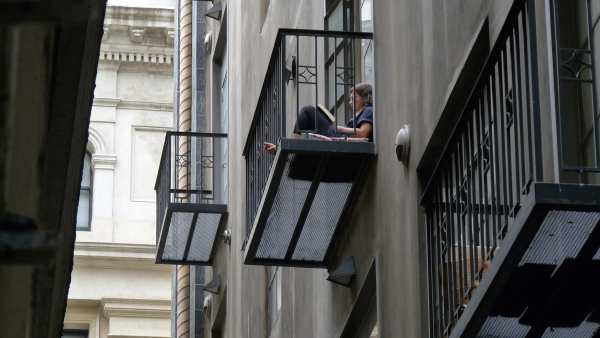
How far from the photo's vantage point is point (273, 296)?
62.6 feet

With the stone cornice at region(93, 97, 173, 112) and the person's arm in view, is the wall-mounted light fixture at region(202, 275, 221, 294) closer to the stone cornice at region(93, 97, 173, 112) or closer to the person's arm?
the person's arm

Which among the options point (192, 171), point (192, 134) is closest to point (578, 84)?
point (192, 134)

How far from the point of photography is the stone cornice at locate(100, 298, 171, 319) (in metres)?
40.4

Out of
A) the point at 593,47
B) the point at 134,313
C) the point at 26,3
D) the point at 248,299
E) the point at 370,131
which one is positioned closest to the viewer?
the point at 26,3

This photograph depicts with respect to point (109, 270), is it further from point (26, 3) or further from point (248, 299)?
point (26, 3)

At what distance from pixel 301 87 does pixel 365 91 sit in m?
3.66

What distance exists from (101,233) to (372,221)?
29.1m

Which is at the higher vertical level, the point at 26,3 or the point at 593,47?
the point at 593,47

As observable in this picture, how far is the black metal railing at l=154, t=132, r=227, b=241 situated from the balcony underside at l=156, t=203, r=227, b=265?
219 millimetres

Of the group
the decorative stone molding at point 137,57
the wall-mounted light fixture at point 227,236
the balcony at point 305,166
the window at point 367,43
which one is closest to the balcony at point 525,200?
the balcony at point 305,166

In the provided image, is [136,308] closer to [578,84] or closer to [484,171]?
[484,171]

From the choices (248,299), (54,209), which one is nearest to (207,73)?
(248,299)

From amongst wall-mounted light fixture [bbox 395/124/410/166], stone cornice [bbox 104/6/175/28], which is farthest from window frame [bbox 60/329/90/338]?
wall-mounted light fixture [bbox 395/124/410/166]

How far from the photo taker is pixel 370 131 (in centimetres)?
1286
